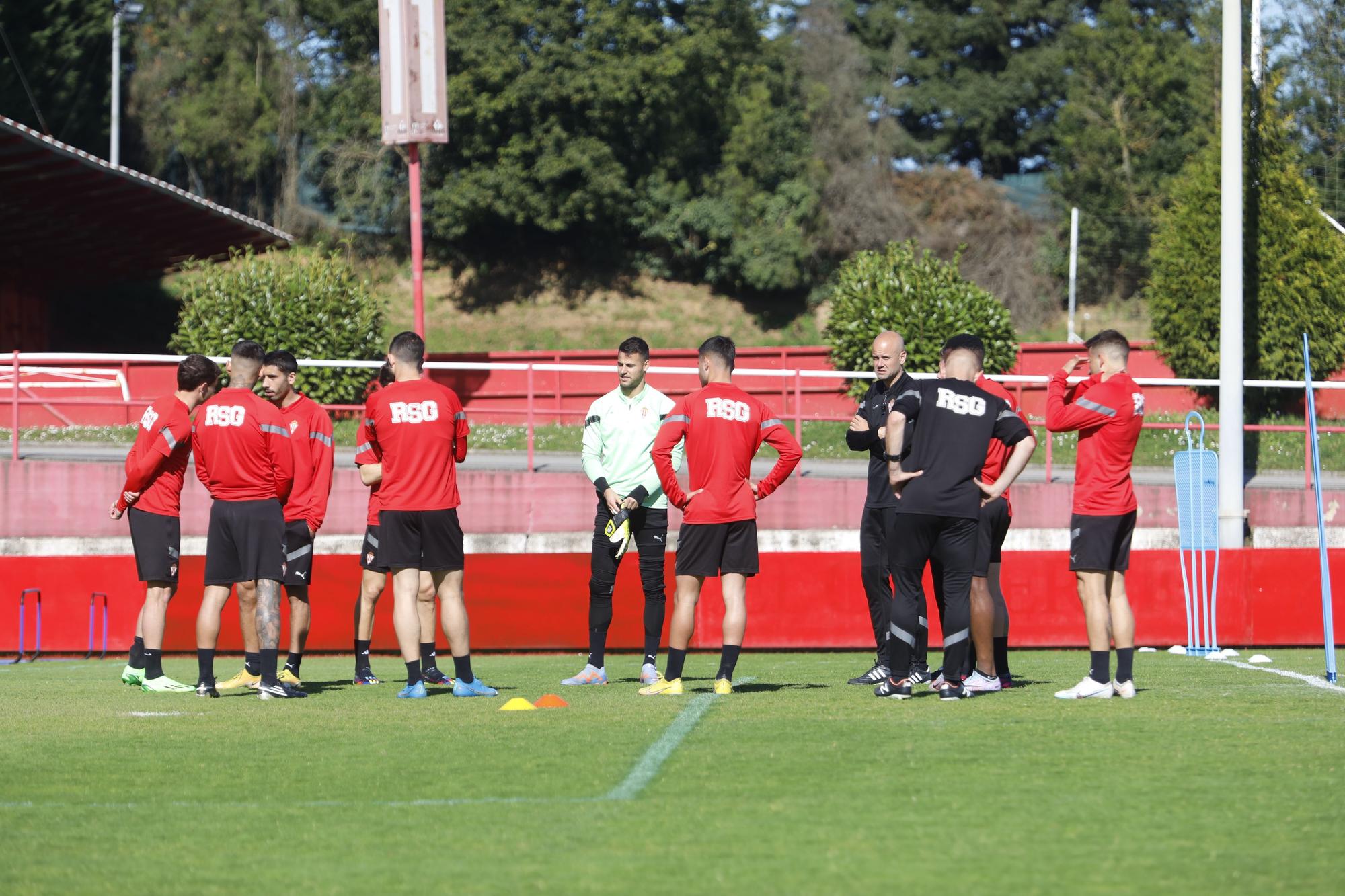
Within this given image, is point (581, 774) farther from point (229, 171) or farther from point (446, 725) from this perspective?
point (229, 171)

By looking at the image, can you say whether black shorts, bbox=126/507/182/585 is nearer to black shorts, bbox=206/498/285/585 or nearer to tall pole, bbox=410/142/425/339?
black shorts, bbox=206/498/285/585

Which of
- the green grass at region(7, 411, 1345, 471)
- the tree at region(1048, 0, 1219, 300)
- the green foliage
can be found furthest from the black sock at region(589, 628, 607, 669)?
the tree at region(1048, 0, 1219, 300)

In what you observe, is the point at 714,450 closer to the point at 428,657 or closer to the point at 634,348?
the point at 634,348

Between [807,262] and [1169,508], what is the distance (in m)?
29.8

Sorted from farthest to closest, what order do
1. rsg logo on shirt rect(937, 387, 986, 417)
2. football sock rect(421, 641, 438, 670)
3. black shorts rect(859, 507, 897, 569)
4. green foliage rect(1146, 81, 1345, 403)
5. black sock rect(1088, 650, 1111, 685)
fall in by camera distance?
1. green foliage rect(1146, 81, 1345, 403)
2. football sock rect(421, 641, 438, 670)
3. black shorts rect(859, 507, 897, 569)
4. black sock rect(1088, 650, 1111, 685)
5. rsg logo on shirt rect(937, 387, 986, 417)

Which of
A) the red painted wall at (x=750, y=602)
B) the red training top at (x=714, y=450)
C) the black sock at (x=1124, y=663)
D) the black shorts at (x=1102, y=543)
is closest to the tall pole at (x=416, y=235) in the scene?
the red painted wall at (x=750, y=602)

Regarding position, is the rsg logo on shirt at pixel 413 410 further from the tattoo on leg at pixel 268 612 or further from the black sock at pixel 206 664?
the black sock at pixel 206 664

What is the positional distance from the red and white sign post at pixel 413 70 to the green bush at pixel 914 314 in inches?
371

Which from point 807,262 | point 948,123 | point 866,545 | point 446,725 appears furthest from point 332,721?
point 948,123

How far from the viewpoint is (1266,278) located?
2592 cm

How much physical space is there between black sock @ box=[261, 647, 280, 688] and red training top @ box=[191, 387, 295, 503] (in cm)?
91

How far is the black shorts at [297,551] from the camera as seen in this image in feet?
31.5

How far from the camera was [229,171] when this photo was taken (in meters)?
51.0

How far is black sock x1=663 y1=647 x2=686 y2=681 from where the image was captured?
876cm
